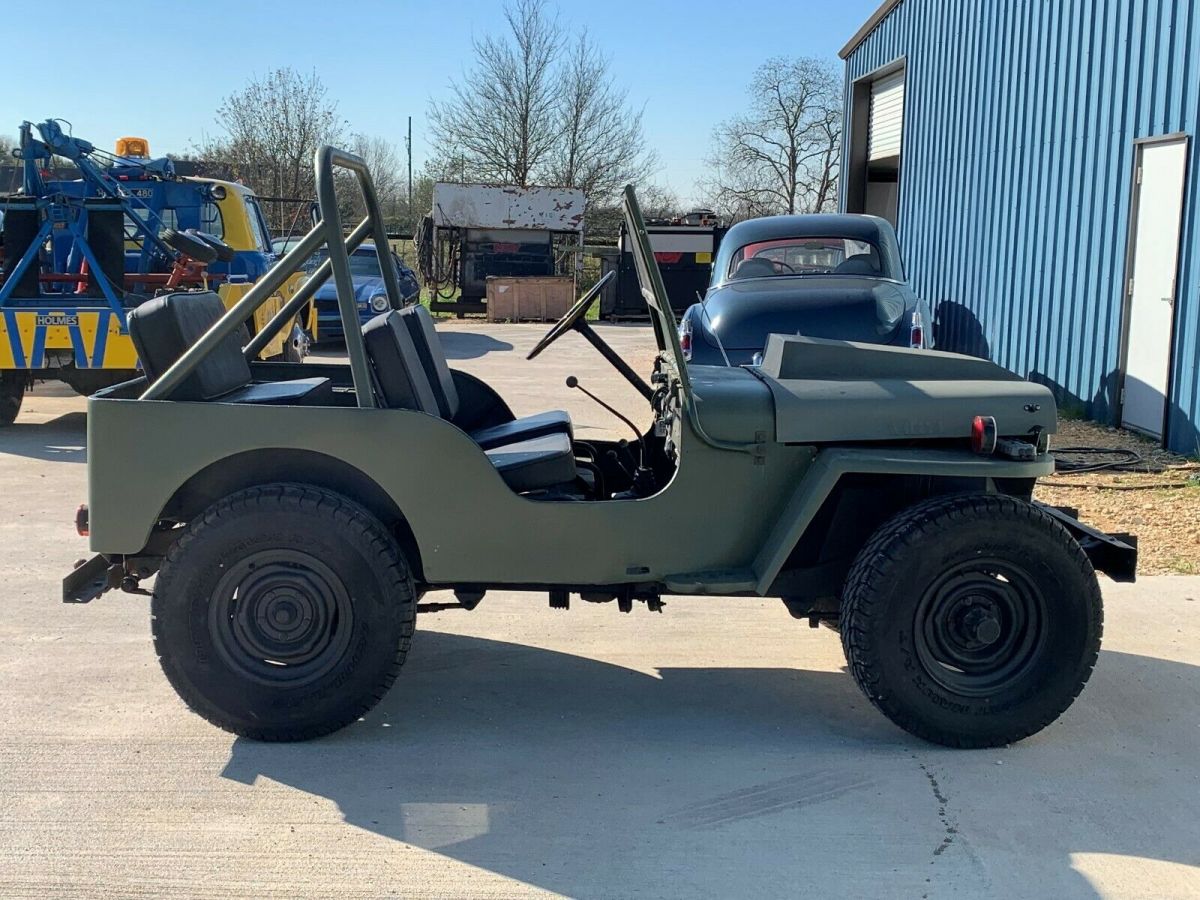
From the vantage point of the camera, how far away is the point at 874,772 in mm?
3611

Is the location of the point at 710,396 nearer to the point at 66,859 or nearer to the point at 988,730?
the point at 988,730

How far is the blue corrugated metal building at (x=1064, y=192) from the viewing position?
900cm

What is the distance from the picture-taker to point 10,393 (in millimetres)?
10078

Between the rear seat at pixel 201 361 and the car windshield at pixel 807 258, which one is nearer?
the rear seat at pixel 201 361

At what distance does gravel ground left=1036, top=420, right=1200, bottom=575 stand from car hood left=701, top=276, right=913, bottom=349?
169cm

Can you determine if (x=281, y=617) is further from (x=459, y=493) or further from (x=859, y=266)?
(x=859, y=266)

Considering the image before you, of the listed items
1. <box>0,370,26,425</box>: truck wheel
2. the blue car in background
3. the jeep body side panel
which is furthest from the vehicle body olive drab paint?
the blue car in background

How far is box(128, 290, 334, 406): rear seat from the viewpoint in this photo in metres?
3.85

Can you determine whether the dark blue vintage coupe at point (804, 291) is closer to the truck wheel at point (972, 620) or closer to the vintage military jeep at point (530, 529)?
the vintage military jeep at point (530, 529)

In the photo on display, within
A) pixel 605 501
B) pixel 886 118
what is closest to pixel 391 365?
pixel 605 501

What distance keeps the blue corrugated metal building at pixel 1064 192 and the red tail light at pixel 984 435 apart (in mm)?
5718

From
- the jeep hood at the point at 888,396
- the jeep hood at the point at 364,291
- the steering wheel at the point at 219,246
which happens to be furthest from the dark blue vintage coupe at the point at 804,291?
the jeep hood at the point at 364,291

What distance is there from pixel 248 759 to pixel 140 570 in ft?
2.46

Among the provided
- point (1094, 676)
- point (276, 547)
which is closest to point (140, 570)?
point (276, 547)
